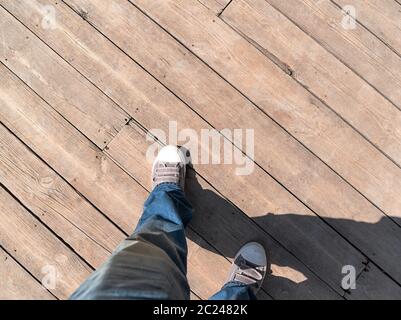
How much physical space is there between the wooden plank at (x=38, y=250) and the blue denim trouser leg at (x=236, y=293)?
639 mm

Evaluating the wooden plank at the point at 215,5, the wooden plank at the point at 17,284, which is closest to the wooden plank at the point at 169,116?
the wooden plank at the point at 215,5

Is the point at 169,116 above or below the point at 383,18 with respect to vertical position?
below

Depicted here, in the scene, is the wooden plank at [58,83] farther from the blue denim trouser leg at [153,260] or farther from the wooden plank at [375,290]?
the wooden plank at [375,290]

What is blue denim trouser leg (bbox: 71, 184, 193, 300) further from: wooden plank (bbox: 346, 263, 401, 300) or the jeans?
wooden plank (bbox: 346, 263, 401, 300)

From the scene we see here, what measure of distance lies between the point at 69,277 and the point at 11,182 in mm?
545

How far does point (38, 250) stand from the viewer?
1.88 m

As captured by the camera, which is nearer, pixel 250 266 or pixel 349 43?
pixel 250 266

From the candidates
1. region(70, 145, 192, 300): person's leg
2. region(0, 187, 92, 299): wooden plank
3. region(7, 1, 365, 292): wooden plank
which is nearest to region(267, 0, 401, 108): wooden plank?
region(7, 1, 365, 292): wooden plank

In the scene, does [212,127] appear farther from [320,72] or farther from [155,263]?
[155,263]

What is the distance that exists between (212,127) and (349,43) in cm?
80

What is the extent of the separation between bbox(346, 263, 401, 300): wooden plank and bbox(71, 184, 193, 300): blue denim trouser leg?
2.73 feet

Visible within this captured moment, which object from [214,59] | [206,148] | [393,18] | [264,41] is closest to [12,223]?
[206,148]

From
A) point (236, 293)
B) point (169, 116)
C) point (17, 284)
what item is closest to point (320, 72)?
point (169, 116)

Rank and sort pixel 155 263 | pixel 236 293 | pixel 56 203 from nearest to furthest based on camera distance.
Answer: pixel 155 263 < pixel 236 293 < pixel 56 203
